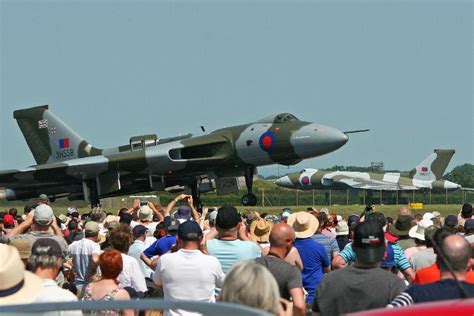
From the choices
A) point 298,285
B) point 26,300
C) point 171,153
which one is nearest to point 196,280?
point 298,285

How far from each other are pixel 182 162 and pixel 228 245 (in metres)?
27.5

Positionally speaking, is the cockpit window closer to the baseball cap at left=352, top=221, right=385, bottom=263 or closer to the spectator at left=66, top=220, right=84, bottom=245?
the spectator at left=66, top=220, right=84, bottom=245

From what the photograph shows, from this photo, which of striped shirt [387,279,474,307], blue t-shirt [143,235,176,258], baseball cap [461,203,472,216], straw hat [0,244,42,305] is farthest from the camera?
baseball cap [461,203,472,216]

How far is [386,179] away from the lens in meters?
77.2

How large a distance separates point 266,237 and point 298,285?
3.52 meters

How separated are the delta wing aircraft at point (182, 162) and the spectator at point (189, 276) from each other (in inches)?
1019

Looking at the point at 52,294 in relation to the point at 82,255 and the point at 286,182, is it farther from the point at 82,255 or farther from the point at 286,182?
the point at 286,182

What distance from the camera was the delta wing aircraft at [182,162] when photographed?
34.2m

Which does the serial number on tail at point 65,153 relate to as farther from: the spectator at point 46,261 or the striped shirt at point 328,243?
the spectator at point 46,261

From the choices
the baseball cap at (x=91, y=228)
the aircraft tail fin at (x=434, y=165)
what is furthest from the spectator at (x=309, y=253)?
the aircraft tail fin at (x=434, y=165)

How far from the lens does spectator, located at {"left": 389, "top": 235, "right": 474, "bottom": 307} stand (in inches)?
223

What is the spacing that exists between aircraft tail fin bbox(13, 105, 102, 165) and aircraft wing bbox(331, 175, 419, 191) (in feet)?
123

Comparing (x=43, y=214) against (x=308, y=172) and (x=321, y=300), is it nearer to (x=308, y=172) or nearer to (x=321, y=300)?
(x=321, y=300)

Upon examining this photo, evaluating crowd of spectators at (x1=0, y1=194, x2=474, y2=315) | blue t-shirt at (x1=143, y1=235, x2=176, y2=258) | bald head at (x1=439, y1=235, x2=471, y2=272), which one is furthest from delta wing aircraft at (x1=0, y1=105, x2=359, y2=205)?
bald head at (x1=439, y1=235, x2=471, y2=272)
